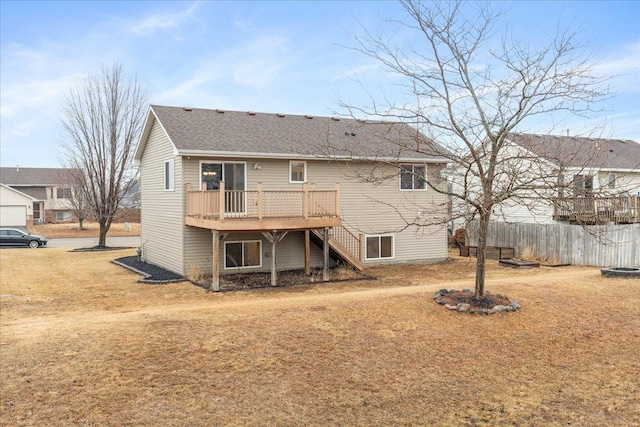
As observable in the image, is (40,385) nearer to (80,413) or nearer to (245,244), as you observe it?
(80,413)

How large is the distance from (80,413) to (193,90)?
2371 cm

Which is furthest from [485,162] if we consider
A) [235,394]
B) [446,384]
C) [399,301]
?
[235,394]

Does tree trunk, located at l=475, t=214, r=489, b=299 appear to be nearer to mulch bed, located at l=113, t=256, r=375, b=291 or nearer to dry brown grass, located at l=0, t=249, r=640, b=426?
dry brown grass, located at l=0, t=249, r=640, b=426

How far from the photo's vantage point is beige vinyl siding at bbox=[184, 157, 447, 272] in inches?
729

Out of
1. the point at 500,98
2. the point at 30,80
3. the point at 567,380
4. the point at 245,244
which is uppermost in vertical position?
the point at 30,80

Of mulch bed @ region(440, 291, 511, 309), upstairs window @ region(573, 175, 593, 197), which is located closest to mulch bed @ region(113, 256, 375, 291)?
mulch bed @ region(440, 291, 511, 309)

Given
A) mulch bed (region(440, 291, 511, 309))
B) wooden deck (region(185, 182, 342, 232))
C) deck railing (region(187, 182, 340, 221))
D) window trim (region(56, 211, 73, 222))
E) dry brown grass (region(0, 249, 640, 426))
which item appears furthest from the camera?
window trim (region(56, 211, 73, 222))

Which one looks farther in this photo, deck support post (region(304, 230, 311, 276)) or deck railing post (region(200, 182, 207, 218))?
deck support post (region(304, 230, 311, 276))

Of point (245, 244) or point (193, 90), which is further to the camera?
point (193, 90)

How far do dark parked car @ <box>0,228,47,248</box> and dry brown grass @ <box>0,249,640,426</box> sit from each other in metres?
20.9

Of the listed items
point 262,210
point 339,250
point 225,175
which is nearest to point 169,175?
point 225,175

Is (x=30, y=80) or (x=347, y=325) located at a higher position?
(x=30, y=80)

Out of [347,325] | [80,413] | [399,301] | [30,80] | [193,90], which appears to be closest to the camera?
[80,413]

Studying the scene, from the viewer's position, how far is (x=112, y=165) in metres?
31.0
